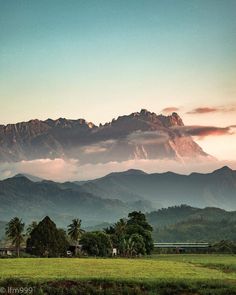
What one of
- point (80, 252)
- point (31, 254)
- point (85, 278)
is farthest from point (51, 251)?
point (85, 278)

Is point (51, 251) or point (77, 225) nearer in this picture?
point (51, 251)

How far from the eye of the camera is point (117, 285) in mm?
60562

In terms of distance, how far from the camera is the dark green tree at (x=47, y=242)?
14888 cm

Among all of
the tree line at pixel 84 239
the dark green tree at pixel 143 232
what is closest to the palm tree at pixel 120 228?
the tree line at pixel 84 239

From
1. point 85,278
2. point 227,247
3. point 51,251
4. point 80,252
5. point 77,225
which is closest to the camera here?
point 85,278

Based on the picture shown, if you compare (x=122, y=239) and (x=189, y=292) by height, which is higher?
(x=122, y=239)

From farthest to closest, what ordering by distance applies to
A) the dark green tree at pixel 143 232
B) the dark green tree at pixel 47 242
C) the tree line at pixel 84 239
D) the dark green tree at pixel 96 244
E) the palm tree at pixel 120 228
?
the dark green tree at pixel 143 232 → the palm tree at pixel 120 228 → the dark green tree at pixel 96 244 → the tree line at pixel 84 239 → the dark green tree at pixel 47 242

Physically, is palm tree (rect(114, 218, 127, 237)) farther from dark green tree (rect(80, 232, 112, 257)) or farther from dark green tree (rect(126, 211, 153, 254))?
dark green tree (rect(80, 232, 112, 257))

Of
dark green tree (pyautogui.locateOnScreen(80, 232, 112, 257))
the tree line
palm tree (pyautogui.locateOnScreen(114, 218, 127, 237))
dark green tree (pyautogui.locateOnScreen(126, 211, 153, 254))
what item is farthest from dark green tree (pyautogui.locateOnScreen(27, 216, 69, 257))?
dark green tree (pyautogui.locateOnScreen(126, 211, 153, 254))

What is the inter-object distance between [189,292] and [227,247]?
142 m

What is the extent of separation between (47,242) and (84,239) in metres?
17.2

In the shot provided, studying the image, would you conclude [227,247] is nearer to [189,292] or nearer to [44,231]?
[44,231]

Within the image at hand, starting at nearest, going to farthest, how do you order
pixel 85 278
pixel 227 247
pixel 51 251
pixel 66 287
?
pixel 66 287, pixel 85 278, pixel 51 251, pixel 227 247

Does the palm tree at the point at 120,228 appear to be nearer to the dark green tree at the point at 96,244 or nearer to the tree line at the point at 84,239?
the tree line at the point at 84,239
